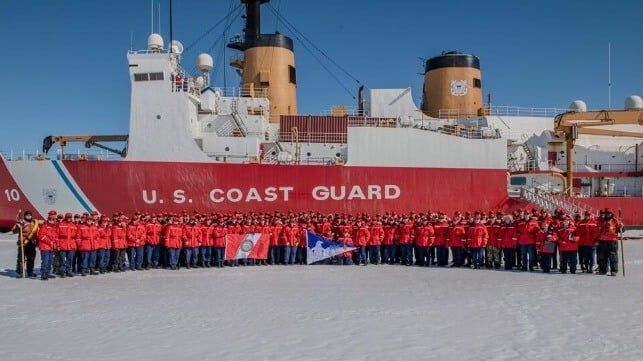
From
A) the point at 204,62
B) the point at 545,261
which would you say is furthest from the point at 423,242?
the point at 204,62

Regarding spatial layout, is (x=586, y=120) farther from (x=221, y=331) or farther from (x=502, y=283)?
(x=221, y=331)

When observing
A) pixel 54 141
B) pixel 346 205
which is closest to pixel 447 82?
pixel 346 205

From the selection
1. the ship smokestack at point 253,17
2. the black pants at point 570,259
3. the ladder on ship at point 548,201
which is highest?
the ship smokestack at point 253,17

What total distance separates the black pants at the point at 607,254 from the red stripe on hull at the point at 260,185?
913cm

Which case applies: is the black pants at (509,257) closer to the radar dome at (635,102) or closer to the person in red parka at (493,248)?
the person in red parka at (493,248)

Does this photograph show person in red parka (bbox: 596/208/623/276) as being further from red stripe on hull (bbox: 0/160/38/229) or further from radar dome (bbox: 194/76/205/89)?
red stripe on hull (bbox: 0/160/38/229)

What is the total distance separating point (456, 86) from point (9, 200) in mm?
20017

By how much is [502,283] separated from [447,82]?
18.6m

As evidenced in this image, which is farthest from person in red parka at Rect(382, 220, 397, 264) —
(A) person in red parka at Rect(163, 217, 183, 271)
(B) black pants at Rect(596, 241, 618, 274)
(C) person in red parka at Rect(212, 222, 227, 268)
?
(A) person in red parka at Rect(163, 217, 183, 271)

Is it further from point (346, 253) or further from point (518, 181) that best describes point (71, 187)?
point (518, 181)

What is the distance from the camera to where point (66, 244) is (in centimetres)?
1120

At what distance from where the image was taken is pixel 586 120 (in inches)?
958

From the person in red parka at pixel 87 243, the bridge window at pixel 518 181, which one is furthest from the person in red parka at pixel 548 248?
the bridge window at pixel 518 181

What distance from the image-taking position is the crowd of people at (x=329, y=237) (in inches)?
445
